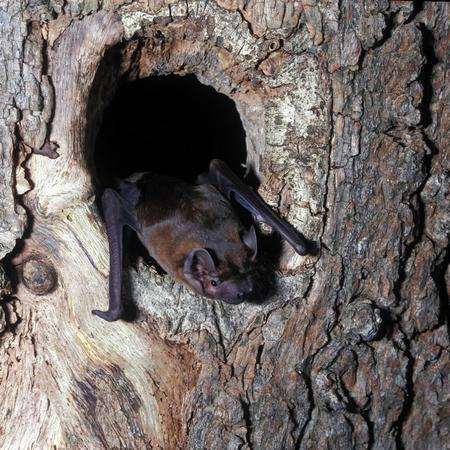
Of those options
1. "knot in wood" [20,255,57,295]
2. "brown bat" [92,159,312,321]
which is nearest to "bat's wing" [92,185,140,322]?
"brown bat" [92,159,312,321]

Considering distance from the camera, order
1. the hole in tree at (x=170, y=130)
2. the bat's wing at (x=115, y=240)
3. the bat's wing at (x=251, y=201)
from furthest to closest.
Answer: the hole in tree at (x=170, y=130) → the bat's wing at (x=251, y=201) → the bat's wing at (x=115, y=240)

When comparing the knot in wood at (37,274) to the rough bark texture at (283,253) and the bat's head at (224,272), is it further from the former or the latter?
the bat's head at (224,272)

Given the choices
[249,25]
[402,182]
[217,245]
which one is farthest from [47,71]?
[402,182]

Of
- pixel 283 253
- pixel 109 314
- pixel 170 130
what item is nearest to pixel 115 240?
pixel 109 314

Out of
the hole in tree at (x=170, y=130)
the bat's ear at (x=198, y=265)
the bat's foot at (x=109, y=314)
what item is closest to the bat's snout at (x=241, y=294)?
the bat's ear at (x=198, y=265)

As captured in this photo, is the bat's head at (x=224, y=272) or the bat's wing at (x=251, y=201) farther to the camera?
the bat's wing at (x=251, y=201)

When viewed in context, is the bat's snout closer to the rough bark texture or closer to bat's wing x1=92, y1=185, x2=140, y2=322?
the rough bark texture

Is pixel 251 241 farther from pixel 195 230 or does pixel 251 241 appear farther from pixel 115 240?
pixel 115 240

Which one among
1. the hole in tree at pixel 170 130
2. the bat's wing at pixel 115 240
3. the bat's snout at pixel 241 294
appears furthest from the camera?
the hole in tree at pixel 170 130
